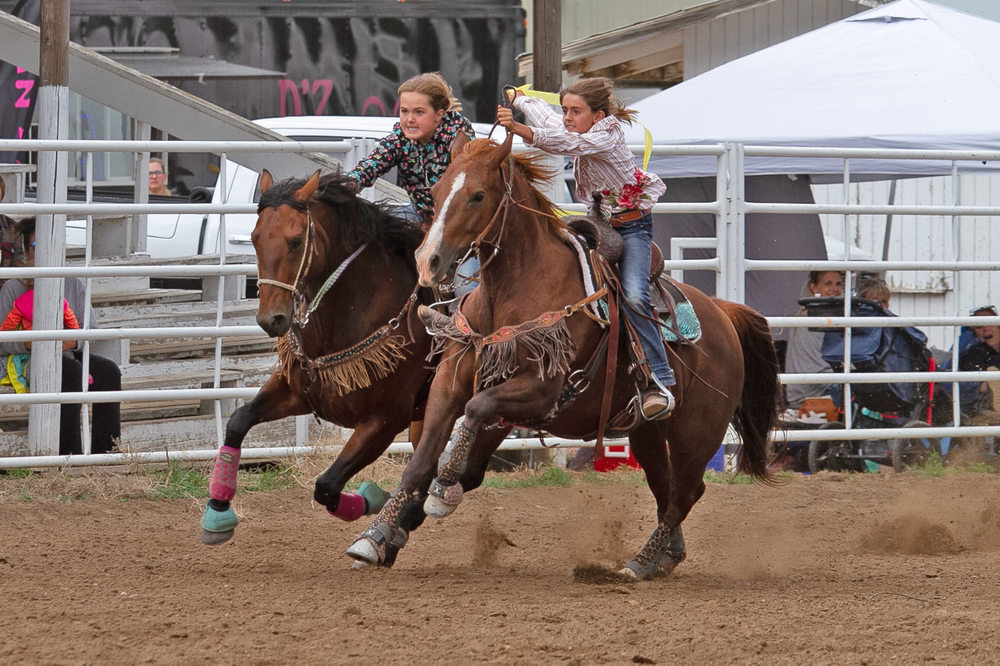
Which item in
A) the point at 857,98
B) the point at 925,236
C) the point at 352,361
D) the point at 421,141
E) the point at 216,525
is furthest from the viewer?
the point at 925,236

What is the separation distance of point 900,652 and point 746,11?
12.7 m

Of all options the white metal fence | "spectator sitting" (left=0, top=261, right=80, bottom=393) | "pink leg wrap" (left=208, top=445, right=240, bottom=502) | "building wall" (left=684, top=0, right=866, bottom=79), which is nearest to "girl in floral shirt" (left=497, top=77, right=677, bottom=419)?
"pink leg wrap" (left=208, top=445, right=240, bottom=502)

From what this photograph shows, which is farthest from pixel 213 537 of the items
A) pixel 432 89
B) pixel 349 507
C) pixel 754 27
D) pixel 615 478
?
pixel 754 27

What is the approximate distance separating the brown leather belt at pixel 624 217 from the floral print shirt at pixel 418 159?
75 centimetres

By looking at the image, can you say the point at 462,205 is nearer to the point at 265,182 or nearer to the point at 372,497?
the point at 265,182

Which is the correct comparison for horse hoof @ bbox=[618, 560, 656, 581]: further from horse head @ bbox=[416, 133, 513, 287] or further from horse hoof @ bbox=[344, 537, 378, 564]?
horse head @ bbox=[416, 133, 513, 287]

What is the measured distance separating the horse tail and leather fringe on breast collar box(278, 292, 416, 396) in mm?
1709

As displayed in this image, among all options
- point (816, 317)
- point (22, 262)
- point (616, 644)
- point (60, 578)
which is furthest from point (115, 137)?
point (616, 644)

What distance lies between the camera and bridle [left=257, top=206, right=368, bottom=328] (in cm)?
506

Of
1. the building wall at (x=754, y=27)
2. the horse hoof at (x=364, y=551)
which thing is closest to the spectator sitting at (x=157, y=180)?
the building wall at (x=754, y=27)

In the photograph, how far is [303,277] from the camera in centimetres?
514

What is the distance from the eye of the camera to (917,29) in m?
11.7

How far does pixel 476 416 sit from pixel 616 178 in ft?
4.20

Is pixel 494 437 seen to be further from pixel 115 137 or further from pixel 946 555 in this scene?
pixel 115 137
